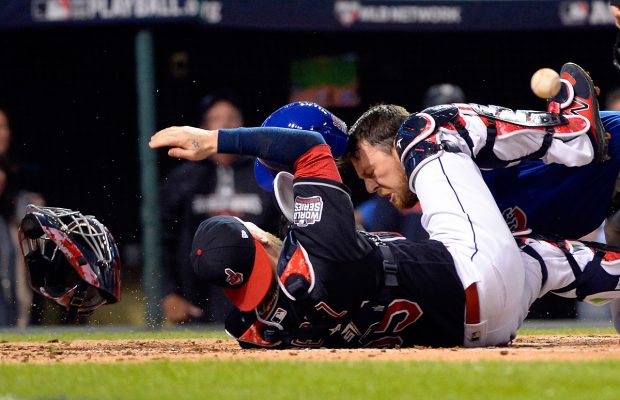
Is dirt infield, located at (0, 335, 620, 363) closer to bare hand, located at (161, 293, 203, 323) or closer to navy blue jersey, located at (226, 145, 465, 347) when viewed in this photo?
navy blue jersey, located at (226, 145, 465, 347)

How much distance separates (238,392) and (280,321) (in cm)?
114

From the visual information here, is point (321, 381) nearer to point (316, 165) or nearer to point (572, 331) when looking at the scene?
point (316, 165)

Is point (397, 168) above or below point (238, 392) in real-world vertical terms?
above

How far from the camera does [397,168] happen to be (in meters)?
4.80

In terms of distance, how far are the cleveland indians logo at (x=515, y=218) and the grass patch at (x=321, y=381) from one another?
132 cm

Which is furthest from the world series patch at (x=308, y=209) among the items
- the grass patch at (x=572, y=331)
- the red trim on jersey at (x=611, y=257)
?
the grass patch at (x=572, y=331)

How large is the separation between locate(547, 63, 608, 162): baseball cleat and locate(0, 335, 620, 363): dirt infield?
2.67 ft

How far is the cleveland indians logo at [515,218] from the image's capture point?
500 centimetres

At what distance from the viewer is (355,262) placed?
4152 millimetres

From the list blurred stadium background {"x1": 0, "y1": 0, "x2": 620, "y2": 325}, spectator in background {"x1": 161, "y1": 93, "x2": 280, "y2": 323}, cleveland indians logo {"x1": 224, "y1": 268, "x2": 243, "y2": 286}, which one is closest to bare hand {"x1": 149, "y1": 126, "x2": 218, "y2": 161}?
cleveland indians logo {"x1": 224, "y1": 268, "x2": 243, "y2": 286}

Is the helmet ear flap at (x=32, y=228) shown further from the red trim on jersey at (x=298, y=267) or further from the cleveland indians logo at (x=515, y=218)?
the cleveland indians logo at (x=515, y=218)

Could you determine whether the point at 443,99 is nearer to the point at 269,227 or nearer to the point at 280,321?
the point at 269,227

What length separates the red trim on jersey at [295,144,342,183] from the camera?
4.19m

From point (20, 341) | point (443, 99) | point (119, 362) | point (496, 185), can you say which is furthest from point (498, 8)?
point (119, 362)
